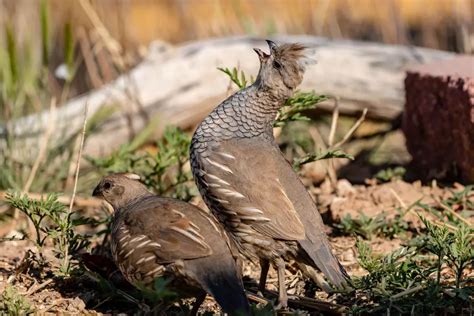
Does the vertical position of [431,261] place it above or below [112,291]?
below

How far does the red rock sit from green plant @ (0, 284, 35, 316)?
9.51 ft

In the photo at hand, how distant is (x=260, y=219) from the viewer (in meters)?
4.18

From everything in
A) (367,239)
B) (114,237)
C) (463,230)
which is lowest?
(367,239)

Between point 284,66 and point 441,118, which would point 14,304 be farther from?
point 441,118

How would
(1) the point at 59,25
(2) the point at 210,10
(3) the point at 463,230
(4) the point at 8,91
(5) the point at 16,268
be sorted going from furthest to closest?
1. (2) the point at 210,10
2. (1) the point at 59,25
3. (4) the point at 8,91
4. (5) the point at 16,268
5. (3) the point at 463,230

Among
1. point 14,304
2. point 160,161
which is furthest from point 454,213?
point 14,304

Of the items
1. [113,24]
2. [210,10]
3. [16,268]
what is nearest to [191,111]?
[113,24]

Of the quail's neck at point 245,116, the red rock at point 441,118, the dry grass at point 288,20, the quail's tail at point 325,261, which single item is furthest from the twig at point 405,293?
the dry grass at point 288,20

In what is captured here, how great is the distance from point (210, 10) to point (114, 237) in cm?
743

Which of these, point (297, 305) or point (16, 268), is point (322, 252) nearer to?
point (297, 305)

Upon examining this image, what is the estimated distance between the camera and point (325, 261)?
4.07 metres

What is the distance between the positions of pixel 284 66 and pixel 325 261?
1.02 metres

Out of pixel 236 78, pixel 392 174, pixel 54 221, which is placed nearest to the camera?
pixel 54 221

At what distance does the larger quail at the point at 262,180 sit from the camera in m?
4.15
